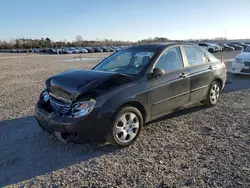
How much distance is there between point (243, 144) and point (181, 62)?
197 centimetres

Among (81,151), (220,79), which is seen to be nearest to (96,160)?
(81,151)

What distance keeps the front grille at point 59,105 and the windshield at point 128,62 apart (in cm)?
131

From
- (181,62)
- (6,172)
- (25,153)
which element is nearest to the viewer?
(6,172)

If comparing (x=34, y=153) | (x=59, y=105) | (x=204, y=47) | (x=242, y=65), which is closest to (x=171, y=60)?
(x=59, y=105)

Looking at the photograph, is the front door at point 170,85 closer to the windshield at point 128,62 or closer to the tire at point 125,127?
the windshield at point 128,62

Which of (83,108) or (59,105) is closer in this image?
(83,108)

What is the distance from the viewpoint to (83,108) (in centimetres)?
338

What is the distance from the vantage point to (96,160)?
338 centimetres

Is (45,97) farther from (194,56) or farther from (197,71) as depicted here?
(194,56)

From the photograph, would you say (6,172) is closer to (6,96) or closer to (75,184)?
(75,184)

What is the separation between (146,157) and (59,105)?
1.62 m

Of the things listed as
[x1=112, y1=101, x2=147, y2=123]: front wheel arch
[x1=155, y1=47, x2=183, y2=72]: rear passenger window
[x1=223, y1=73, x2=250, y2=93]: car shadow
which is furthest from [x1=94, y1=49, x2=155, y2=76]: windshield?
[x1=223, y1=73, x2=250, y2=93]: car shadow

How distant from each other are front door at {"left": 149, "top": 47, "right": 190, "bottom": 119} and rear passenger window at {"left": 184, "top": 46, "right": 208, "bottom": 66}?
30 cm

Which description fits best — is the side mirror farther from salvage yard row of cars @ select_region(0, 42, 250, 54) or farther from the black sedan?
salvage yard row of cars @ select_region(0, 42, 250, 54)
